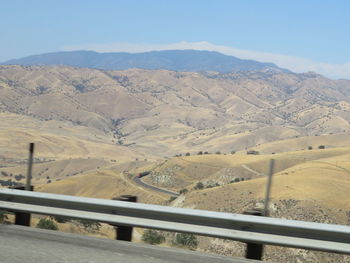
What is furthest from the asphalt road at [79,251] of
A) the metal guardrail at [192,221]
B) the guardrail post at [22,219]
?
the guardrail post at [22,219]

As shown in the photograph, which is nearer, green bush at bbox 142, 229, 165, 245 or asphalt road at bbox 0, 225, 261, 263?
asphalt road at bbox 0, 225, 261, 263

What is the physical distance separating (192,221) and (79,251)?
5.17 feet

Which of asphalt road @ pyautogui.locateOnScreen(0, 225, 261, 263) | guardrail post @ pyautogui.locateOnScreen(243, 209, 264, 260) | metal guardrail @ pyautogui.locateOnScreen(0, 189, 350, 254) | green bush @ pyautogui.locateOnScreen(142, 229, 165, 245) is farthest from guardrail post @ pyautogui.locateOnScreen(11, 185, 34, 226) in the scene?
guardrail post @ pyautogui.locateOnScreen(243, 209, 264, 260)

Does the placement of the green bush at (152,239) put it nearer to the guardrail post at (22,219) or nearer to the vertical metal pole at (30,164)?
the guardrail post at (22,219)

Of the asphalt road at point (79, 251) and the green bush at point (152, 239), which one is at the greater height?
the asphalt road at point (79, 251)

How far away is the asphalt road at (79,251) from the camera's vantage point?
6.64m

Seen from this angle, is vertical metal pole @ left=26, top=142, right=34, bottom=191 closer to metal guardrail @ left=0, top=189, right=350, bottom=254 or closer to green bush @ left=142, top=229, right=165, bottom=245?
metal guardrail @ left=0, top=189, right=350, bottom=254

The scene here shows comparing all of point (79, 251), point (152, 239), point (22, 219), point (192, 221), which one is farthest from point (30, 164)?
point (192, 221)

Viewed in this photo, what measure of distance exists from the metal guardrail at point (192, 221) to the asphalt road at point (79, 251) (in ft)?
1.07

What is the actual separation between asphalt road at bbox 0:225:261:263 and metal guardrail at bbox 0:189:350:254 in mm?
326

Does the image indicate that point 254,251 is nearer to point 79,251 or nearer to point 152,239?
point 79,251

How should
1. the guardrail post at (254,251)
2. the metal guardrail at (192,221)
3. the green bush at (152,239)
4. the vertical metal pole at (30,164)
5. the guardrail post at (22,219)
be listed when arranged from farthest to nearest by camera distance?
1. the green bush at (152,239)
2. the vertical metal pole at (30,164)
3. the guardrail post at (22,219)
4. the guardrail post at (254,251)
5. the metal guardrail at (192,221)

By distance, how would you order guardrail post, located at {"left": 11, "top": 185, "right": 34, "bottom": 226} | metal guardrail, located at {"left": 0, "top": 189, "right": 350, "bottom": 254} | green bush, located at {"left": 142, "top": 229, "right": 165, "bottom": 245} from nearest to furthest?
metal guardrail, located at {"left": 0, "top": 189, "right": 350, "bottom": 254}
guardrail post, located at {"left": 11, "top": 185, "right": 34, "bottom": 226}
green bush, located at {"left": 142, "top": 229, "right": 165, "bottom": 245}

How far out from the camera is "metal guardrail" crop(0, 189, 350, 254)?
6555mm
